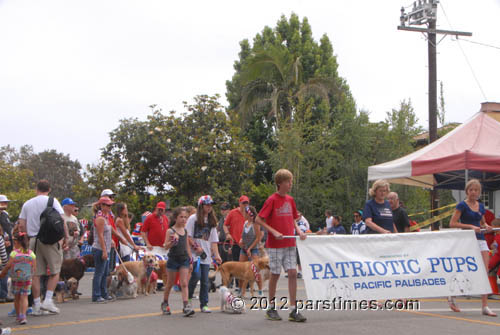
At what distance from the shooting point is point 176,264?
8.35 m

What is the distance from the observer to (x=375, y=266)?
789 centimetres

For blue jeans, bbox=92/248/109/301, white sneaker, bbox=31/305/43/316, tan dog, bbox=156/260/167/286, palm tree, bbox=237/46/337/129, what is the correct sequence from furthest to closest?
1. palm tree, bbox=237/46/337/129
2. tan dog, bbox=156/260/167/286
3. blue jeans, bbox=92/248/109/301
4. white sneaker, bbox=31/305/43/316

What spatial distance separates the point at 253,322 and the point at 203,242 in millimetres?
1748

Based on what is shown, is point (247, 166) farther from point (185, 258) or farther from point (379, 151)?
point (185, 258)

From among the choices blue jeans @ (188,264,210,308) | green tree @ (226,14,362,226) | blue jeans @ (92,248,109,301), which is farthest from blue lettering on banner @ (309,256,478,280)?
green tree @ (226,14,362,226)

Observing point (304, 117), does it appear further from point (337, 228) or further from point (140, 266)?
point (140, 266)

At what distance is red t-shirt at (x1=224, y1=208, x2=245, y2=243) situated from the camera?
40.1 ft

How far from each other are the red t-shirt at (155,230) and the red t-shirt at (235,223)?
4.87 ft

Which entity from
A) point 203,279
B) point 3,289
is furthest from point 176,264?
point 3,289

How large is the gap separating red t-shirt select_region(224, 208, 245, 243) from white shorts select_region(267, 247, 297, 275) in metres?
4.50

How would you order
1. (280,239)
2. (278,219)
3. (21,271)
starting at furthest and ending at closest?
(21,271) → (278,219) → (280,239)

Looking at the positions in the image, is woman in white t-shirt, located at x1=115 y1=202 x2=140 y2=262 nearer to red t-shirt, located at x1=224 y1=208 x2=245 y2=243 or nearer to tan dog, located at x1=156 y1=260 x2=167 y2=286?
tan dog, located at x1=156 y1=260 x2=167 y2=286

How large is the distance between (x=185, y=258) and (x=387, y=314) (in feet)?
9.91

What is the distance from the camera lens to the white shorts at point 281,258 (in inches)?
301
